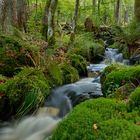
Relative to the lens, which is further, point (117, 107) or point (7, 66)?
point (7, 66)

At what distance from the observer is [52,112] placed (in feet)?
22.7

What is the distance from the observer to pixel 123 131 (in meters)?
3.30

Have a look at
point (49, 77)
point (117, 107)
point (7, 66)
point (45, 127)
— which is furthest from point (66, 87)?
point (117, 107)

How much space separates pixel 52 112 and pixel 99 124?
3539 mm

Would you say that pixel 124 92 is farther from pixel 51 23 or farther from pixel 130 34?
pixel 130 34

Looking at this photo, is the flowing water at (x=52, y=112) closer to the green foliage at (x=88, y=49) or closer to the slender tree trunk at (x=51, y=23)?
the slender tree trunk at (x=51, y=23)

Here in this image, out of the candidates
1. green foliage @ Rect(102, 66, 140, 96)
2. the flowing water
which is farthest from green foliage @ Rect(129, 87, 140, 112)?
the flowing water

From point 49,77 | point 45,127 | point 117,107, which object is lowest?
point 45,127

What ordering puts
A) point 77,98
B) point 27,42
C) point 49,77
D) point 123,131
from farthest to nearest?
1. point 27,42
2. point 49,77
3. point 77,98
4. point 123,131

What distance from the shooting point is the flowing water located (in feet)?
19.9

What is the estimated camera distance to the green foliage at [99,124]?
3.30 meters

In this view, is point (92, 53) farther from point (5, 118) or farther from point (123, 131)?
point (123, 131)

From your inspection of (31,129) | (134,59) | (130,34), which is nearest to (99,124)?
(31,129)

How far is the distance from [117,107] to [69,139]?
760 mm
